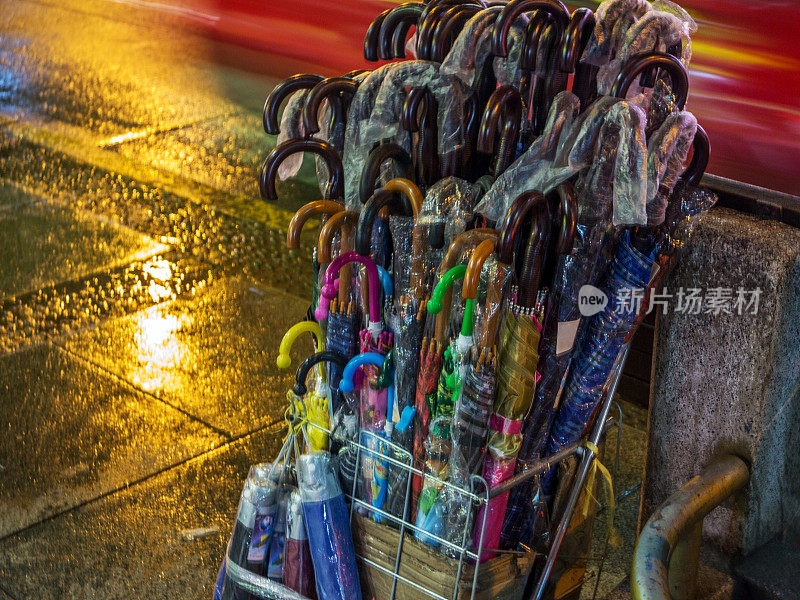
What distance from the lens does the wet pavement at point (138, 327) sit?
10.6ft

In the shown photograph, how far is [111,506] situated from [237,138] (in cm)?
464

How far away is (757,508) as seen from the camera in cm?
260

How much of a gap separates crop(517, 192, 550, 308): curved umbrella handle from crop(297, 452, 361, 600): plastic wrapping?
0.74 meters

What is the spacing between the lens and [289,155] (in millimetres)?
2324

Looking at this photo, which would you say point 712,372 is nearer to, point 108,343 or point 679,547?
point 679,547

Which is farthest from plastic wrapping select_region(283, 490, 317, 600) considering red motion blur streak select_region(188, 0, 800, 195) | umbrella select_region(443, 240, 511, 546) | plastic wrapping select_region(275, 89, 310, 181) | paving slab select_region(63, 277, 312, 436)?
red motion blur streak select_region(188, 0, 800, 195)

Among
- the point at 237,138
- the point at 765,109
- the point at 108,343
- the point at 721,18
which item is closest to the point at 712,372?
the point at 765,109

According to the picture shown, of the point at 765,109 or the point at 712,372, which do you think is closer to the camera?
the point at 712,372

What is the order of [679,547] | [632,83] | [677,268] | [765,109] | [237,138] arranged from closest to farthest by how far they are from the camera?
[632,83], [679,547], [677,268], [765,109], [237,138]

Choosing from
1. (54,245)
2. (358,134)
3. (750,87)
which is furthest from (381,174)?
(54,245)

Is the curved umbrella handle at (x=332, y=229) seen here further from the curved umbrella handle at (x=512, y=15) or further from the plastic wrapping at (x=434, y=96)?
the curved umbrella handle at (x=512, y=15)

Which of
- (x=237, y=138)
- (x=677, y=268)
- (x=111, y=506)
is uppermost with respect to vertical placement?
(x=677, y=268)

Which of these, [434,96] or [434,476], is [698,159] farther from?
[434,476]

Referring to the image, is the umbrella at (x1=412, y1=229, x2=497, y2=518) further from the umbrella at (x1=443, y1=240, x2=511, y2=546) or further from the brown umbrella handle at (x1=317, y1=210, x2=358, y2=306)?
the brown umbrella handle at (x1=317, y1=210, x2=358, y2=306)
